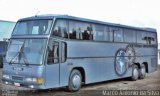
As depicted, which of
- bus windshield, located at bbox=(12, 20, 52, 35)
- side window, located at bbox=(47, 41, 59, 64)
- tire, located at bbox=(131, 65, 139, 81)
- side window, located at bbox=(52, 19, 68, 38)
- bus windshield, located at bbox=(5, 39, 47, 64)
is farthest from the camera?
tire, located at bbox=(131, 65, 139, 81)

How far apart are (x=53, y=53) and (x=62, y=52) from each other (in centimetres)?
58

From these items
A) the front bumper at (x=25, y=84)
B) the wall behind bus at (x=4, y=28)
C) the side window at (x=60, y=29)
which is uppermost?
the wall behind bus at (x=4, y=28)

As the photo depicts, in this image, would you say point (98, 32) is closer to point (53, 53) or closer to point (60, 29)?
point (60, 29)

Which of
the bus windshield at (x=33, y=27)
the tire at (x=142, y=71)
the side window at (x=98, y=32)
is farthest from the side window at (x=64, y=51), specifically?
the tire at (x=142, y=71)

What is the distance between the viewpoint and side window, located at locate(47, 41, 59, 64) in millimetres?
12711

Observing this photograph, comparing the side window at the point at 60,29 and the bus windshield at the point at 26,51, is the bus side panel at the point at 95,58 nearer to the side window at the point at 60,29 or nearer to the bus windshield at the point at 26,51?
the side window at the point at 60,29

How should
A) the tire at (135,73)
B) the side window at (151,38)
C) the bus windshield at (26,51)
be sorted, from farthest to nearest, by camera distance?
the side window at (151,38) → the tire at (135,73) → the bus windshield at (26,51)

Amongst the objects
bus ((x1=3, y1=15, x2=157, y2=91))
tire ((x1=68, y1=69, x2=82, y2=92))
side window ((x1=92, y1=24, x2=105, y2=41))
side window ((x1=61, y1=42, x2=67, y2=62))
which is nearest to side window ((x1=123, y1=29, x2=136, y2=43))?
bus ((x1=3, y1=15, x2=157, y2=91))

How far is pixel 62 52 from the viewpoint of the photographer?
13.4 meters

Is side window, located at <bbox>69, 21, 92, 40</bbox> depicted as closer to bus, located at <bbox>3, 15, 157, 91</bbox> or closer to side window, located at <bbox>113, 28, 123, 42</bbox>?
bus, located at <bbox>3, 15, 157, 91</bbox>

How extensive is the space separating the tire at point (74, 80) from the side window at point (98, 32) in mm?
2232

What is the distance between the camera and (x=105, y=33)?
54.4 feet

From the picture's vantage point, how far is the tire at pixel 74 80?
1386 cm

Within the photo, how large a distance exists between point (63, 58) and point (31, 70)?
63.5 inches
